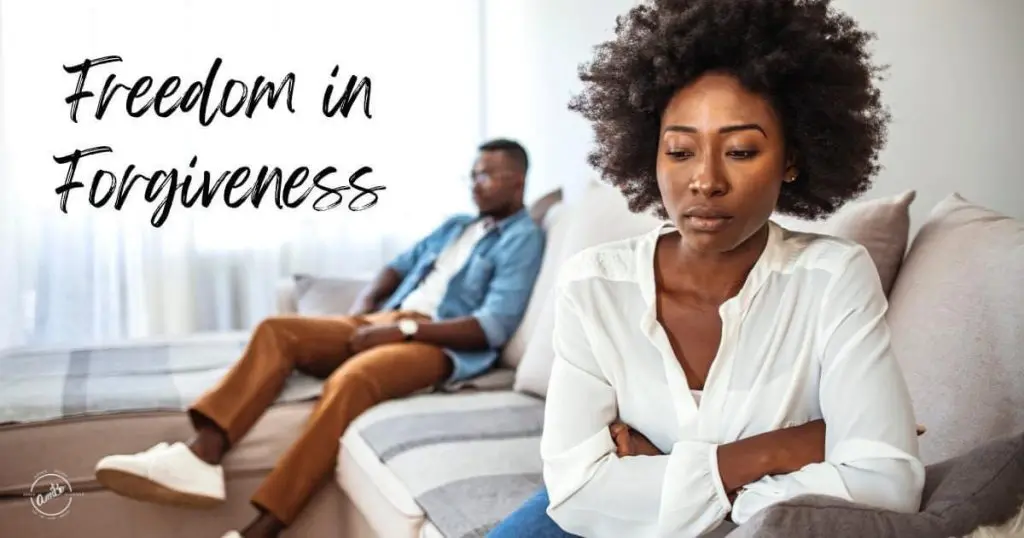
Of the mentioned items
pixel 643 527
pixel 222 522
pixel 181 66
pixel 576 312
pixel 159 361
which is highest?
pixel 181 66

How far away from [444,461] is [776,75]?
3.48ft

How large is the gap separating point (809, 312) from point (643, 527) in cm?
30

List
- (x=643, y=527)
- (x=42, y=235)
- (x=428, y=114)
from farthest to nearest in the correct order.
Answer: (x=428, y=114)
(x=42, y=235)
(x=643, y=527)

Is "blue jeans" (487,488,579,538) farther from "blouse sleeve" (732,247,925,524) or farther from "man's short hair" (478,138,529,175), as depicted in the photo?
"man's short hair" (478,138,529,175)

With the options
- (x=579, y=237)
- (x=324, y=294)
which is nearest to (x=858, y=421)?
(x=579, y=237)

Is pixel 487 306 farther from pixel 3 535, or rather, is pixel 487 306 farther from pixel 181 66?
pixel 181 66

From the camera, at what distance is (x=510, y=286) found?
264cm

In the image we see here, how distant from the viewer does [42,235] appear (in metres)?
3.59

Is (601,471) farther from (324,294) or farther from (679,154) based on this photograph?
(324,294)

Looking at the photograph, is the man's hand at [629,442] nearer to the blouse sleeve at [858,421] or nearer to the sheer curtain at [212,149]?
the blouse sleeve at [858,421]

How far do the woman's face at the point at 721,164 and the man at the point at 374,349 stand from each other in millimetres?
1328

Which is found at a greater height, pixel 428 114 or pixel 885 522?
pixel 428 114

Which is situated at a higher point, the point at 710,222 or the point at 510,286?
the point at 710,222

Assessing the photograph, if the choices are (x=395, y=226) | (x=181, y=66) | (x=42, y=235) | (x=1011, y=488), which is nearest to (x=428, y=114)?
(x=395, y=226)
